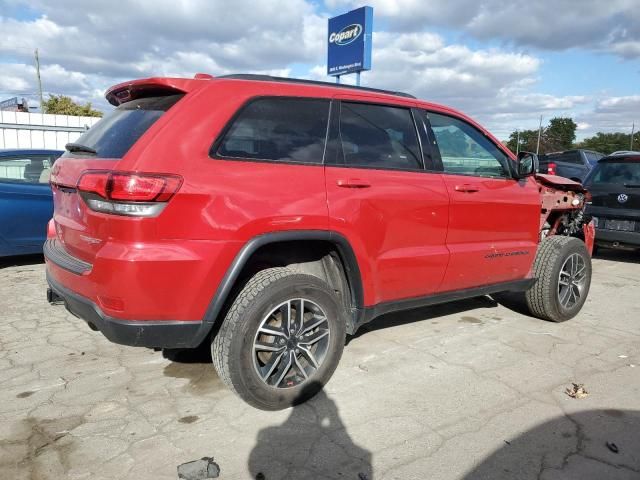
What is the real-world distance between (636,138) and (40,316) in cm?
8720

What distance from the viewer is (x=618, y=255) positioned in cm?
888

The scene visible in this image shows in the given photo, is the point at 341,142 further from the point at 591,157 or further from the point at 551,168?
the point at 591,157

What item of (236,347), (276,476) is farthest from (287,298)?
(276,476)

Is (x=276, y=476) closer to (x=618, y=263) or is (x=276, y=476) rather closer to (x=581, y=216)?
(x=581, y=216)

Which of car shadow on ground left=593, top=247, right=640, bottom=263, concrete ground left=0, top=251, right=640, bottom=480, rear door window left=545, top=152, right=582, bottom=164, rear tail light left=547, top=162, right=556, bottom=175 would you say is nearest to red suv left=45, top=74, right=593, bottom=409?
concrete ground left=0, top=251, right=640, bottom=480

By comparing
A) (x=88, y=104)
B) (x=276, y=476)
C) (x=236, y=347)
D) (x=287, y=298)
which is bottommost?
(x=276, y=476)

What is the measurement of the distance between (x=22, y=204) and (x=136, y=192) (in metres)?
4.69

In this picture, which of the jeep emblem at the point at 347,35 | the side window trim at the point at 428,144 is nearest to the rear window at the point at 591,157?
the jeep emblem at the point at 347,35

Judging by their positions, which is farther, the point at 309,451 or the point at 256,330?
the point at 256,330

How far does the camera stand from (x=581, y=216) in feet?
18.1

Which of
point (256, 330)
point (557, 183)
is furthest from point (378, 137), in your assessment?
point (557, 183)

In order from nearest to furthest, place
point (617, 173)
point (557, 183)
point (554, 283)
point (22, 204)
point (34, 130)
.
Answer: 1. point (554, 283)
2. point (557, 183)
3. point (22, 204)
4. point (617, 173)
5. point (34, 130)

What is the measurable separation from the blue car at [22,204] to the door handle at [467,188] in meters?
5.09

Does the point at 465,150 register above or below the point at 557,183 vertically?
above
